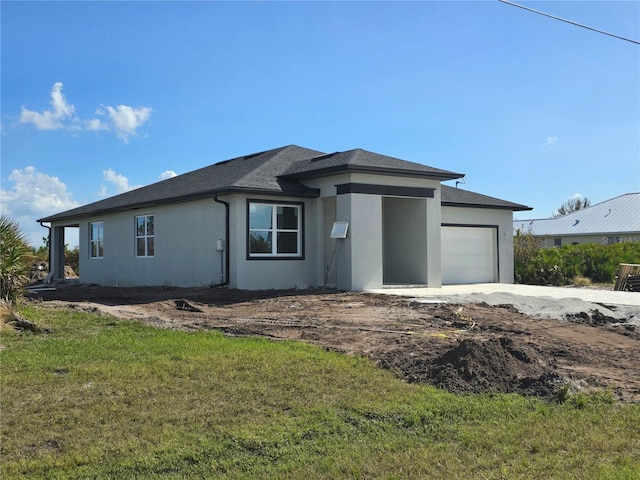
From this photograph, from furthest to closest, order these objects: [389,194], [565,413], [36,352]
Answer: [389,194] < [36,352] < [565,413]

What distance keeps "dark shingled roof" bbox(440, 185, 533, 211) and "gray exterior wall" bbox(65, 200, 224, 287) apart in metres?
8.51

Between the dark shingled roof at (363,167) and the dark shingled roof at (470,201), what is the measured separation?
3.00m

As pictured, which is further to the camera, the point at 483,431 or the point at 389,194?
the point at 389,194

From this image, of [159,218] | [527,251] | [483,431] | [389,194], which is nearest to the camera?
[483,431]

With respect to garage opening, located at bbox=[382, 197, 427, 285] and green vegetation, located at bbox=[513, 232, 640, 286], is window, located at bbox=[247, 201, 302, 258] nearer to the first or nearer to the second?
garage opening, located at bbox=[382, 197, 427, 285]

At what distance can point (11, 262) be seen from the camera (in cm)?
1205

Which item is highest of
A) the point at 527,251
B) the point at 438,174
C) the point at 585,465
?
the point at 438,174

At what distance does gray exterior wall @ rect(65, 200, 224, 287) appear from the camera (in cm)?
1908

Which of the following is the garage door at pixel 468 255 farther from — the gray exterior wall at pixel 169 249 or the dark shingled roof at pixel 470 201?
the gray exterior wall at pixel 169 249

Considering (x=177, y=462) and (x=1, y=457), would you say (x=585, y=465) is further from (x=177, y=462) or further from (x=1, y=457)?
(x=1, y=457)

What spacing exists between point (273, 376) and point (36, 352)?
3.44 metres

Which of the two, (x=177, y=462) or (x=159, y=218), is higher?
(x=159, y=218)

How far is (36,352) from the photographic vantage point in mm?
8344

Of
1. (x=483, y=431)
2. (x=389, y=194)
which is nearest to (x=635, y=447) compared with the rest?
(x=483, y=431)
